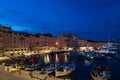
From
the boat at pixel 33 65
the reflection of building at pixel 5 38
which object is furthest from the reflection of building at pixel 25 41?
the boat at pixel 33 65

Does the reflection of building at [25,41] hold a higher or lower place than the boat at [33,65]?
higher

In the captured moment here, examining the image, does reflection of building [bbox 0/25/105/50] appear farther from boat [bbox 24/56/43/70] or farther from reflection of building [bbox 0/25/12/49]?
boat [bbox 24/56/43/70]

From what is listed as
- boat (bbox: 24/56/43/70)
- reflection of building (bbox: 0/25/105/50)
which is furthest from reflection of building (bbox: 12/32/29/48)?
boat (bbox: 24/56/43/70)

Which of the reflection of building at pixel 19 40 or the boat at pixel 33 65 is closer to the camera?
the boat at pixel 33 65

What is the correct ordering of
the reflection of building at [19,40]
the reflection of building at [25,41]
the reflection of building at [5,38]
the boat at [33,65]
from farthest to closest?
the reflection of building at [19,40], the reflection of building at [25,41], the reflection of building at [5,38], the boat at [33,65]

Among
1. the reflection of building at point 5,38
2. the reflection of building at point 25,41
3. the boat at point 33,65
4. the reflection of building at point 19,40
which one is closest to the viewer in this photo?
the boat at point 33,65

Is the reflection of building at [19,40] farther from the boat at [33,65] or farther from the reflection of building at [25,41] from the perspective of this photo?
the boat at [33,65]

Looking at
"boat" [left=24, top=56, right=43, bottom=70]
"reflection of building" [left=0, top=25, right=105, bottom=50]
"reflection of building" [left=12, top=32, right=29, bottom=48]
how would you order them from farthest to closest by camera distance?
"reflection of building" [left=12, top=32, right=29, bottom=48] → "reflection of building" [left=0, top=25, right=105, bottom=50] → "boat" [left=24, top=56, right=43, bottom=70]

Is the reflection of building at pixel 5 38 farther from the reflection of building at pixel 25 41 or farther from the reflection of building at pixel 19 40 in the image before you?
the reflection of building at pixel 19 40

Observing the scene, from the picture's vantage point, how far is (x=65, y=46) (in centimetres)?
19562

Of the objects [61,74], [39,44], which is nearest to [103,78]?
[61,74]

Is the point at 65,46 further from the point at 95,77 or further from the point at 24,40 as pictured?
the point at 95,77

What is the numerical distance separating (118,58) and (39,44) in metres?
80.8

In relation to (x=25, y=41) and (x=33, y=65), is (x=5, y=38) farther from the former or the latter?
(x=33, y=65)
